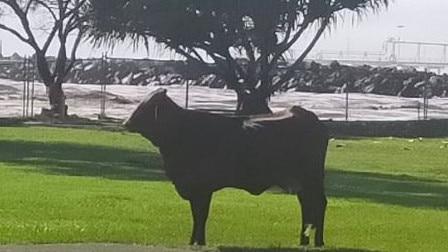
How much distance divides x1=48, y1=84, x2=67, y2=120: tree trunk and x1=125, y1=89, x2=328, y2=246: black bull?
3795cm

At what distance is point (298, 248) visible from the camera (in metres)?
15.4

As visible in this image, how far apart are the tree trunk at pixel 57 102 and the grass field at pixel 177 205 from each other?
1711 cm

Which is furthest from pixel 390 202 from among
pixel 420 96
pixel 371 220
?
pixel 420 96

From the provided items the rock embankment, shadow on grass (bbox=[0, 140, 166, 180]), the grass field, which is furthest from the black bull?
the rock embankment

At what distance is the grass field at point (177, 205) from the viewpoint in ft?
54.4

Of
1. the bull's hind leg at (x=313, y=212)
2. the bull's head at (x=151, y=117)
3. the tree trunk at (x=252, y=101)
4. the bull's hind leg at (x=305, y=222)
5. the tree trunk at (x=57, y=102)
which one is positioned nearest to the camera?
the bull's head at (x=151, y=117)

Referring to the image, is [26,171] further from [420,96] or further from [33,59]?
[420,96]

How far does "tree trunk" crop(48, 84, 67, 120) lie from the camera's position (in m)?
53.5

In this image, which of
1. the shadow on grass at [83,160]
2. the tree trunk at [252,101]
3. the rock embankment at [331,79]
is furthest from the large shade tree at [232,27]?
the rock embankment at [331,79]

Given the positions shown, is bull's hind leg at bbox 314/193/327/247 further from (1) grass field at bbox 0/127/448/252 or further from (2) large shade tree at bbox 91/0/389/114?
(2) large shade tree at bbox 91/0/389/114

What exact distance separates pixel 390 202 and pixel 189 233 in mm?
6924

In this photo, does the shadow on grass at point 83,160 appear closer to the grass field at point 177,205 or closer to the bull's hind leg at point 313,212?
the grass field at point 177,205

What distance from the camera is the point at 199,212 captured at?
15.1 m

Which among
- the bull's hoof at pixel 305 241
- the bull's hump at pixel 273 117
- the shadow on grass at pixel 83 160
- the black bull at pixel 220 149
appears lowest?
the shadow on grass at pixel 83 160
